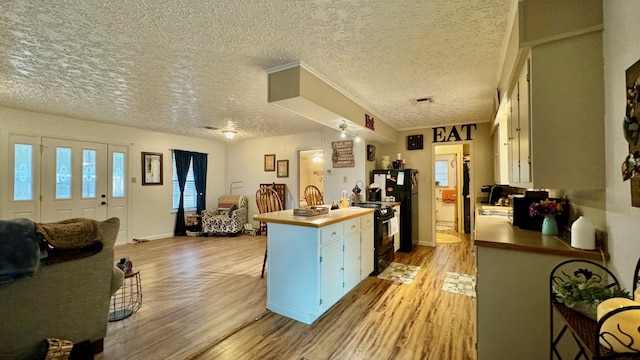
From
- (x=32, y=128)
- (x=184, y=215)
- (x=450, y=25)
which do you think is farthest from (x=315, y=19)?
(x=184, y=215)

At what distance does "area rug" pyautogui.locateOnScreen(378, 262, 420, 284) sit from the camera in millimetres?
3512

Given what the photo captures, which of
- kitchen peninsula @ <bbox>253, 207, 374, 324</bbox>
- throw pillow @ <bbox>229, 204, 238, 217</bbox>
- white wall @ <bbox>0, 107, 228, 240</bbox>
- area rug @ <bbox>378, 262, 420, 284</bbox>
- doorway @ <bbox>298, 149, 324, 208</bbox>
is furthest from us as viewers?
doorway @ <bbox>298, 149, 324, 208</bbox>

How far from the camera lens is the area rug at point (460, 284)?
3.13 m

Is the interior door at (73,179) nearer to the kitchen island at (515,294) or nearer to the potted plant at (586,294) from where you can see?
the kitchen island at (515,294)

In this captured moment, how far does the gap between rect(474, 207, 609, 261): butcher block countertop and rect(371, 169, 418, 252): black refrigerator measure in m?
2.55

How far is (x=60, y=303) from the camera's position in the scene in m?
1.80

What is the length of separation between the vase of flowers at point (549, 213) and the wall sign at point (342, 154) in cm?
324

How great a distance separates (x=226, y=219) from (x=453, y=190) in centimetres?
624

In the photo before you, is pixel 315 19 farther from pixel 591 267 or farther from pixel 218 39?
pixel 591 267

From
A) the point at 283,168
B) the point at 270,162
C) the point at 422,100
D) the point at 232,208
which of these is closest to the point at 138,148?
the point at 232,208

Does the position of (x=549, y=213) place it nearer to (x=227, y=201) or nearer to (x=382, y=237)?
(x=382, y=237)

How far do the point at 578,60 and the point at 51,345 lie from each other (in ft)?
11.6

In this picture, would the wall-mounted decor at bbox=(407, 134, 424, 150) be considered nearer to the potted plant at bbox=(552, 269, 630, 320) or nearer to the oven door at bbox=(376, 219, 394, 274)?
the oven door at bbox=(376, 219, 394, 274)

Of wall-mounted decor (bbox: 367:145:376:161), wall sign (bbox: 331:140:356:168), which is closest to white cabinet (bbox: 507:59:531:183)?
wall-mounted decor (bbox: 367:145:376:161)
